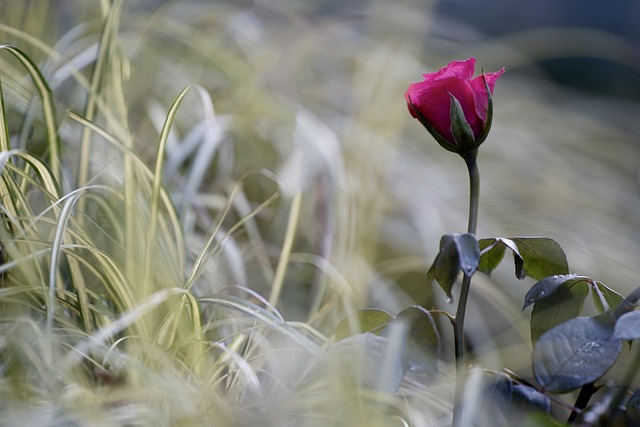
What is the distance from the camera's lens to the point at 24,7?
A: 1.03 meters

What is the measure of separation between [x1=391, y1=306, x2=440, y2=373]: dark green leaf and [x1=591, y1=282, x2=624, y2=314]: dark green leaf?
9 cm

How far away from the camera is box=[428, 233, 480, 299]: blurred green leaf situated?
1.04 feet

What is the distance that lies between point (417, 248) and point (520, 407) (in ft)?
1.67

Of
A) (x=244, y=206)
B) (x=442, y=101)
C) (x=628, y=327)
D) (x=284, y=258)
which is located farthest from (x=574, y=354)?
(x=244, y=206)

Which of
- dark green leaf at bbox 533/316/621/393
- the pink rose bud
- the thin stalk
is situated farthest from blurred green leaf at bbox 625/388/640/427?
the thin stalk

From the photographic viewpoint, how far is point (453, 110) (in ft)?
1.14

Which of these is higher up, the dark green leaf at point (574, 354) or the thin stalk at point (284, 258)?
the dark green leaf at point (574, 354)

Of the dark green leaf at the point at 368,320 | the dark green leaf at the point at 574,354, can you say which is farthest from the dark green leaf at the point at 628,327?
the dark green leaf at the point at 368,320

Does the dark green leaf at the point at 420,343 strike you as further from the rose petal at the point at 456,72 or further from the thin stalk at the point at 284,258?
the thin stalk at the point at 284,258

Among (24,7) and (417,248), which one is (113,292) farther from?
(24,7)

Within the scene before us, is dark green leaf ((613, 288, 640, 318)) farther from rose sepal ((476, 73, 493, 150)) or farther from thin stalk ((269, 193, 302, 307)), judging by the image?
thin stalk ((269, 193, 302, 307))

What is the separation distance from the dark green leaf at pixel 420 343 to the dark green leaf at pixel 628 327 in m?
0.09

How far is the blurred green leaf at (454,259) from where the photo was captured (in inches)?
12.5

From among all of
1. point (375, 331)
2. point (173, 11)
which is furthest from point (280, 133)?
point (375, 331)
